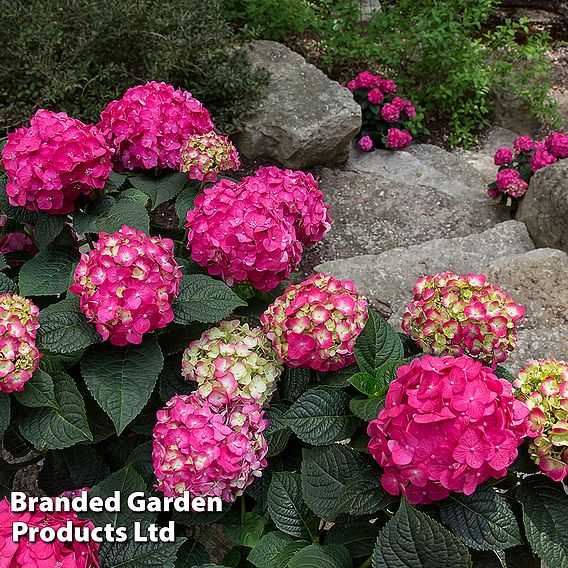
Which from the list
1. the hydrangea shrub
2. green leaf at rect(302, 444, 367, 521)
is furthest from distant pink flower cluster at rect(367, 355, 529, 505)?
green leaf at rect(302, 444, 367, 521)

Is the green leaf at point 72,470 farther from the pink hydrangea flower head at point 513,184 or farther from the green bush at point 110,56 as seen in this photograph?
the pink hydrangea flower head at point 513,184

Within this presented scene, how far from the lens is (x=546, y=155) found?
4191 millimetres

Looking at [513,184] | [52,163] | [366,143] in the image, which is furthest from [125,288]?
[366,143]

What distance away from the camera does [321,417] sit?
115 cm

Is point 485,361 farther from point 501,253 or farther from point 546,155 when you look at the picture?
point 546,155

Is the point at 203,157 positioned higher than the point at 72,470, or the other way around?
the point at 203,157

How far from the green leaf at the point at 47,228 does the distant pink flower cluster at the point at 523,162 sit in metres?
3.24

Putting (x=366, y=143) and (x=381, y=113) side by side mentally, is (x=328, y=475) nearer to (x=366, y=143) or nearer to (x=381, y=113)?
(x=366, y=143)

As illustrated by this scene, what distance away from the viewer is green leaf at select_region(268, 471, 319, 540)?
3.78ft

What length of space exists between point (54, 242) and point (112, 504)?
2.18 feet

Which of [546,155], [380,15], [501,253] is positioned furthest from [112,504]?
[380,15]

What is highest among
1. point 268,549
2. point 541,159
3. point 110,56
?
point 268,549

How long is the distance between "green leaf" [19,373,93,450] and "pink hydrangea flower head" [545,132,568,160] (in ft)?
12.6

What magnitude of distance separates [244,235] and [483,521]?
679mm
